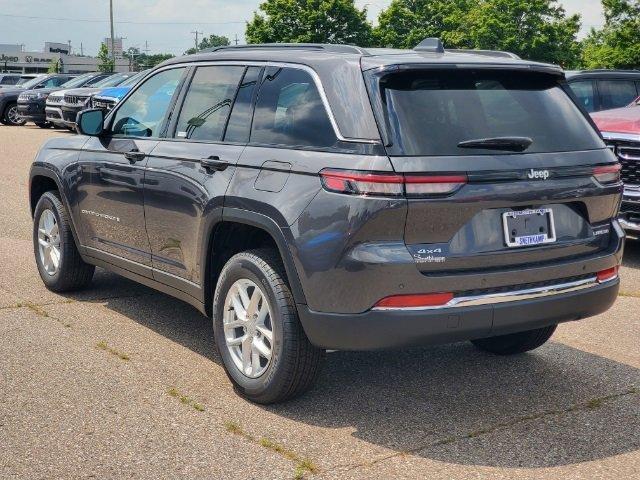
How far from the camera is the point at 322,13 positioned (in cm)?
7800

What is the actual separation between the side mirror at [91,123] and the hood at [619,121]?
16.9 feet

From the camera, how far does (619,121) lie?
9156 millimetres

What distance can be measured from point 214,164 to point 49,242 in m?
2.63

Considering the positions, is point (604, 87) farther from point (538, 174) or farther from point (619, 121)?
point (538, 174)

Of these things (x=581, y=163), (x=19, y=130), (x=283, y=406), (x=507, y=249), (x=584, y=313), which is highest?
(x=581, y=163)

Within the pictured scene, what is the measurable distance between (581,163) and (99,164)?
10.4ft

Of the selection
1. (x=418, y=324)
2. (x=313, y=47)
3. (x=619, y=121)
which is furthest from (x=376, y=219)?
(x=619, y=121)

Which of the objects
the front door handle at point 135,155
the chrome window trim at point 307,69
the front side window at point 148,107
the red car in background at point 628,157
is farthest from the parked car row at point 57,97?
the chrome window trim at point 307,69

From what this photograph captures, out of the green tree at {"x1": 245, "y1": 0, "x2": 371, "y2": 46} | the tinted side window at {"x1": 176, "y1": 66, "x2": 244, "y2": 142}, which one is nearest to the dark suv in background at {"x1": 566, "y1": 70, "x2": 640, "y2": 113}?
the tinted side window at {"x1": 176, "y1": 66, "x2": 244, "y2": 142}

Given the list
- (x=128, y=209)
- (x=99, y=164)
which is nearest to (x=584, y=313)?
(x=128, y=209)

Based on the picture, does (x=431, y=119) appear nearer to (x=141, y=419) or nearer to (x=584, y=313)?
(x=584, y=313)

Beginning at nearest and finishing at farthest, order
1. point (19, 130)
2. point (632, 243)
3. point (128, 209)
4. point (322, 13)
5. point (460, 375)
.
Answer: point (460, 375), point (128, 209), point (632, 243), point (19, 130), point (322, 13)

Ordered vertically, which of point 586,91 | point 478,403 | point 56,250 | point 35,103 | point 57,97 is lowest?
point 35,103

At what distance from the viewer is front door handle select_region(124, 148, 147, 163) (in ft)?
18.4
